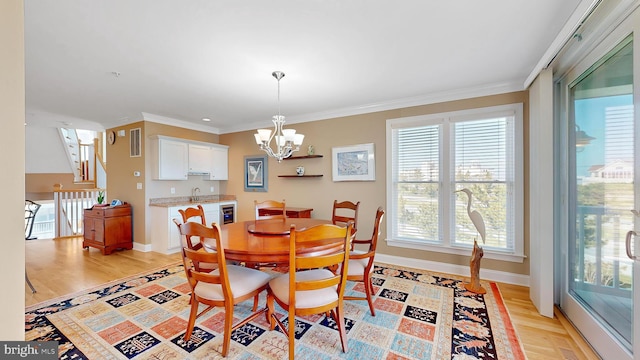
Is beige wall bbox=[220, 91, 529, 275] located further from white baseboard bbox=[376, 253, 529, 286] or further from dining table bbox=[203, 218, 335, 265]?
dining table bbox=[203, 218, 335, 265]

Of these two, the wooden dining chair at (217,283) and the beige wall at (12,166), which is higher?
the beige wall at (12,166)

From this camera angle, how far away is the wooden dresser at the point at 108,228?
421 cm

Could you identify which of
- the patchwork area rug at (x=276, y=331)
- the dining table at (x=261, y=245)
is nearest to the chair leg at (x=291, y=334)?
the patchwork area rug at (x=276, y=331)

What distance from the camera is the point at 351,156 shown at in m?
4.02

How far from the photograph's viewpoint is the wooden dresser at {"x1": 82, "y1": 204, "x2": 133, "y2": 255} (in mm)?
4211

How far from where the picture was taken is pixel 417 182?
3.58 m

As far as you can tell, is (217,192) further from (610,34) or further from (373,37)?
(610,34)

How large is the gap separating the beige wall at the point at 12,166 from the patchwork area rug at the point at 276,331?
50.6 inches

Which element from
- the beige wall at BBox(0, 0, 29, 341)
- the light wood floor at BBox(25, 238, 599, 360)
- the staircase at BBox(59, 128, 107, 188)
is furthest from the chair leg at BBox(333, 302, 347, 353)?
the staircase at BBox(59, 128, 107, 188)

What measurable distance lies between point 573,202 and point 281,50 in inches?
113

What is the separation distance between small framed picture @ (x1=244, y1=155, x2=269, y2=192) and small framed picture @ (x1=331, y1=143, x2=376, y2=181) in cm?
151

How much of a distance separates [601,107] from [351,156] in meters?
2.67

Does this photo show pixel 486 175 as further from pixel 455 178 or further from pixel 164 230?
pixel 164 230

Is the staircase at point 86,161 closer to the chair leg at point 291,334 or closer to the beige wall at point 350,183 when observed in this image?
the beige wall at point 350,183
